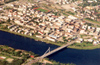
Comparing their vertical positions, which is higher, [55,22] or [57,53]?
[55,22]

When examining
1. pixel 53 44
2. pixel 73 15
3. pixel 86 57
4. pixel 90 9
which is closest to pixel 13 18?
pixel 53 44

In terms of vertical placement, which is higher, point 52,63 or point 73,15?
point 73,15

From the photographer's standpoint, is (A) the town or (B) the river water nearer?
(B) the river water

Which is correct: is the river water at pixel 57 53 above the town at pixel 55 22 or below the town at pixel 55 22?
below

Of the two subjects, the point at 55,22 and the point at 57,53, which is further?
the point at 55,22

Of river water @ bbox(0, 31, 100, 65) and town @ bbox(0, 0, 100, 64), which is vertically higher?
town @ bbox(0, 0, 100, 64)

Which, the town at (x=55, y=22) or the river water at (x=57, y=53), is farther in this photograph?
the town at (x=55, y=22)

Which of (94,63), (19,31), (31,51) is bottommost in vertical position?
(94,63)

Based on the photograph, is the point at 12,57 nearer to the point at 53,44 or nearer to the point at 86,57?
the point at 53,44
